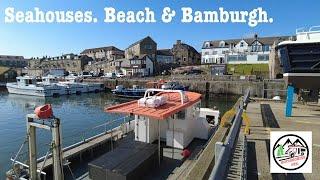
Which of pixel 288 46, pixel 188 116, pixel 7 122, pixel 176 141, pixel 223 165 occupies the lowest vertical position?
pixel 7 122

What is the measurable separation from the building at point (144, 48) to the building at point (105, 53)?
1494 centimetres

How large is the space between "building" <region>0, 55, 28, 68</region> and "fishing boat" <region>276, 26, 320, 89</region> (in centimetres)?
18695

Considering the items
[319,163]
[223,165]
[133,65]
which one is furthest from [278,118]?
[133,65]

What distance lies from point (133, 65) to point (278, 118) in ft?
260

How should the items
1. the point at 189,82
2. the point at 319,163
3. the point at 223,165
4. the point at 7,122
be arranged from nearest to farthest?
the point at 223,165, the point at 319,163, the point at 7,122, the point at 189,82

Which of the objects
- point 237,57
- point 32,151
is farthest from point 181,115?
point 237,57

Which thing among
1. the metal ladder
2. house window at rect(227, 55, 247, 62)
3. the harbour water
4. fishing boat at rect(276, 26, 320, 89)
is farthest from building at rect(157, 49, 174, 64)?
the metal ladder

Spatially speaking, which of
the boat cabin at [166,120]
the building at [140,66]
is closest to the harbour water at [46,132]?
the boat cabin at [166,120]

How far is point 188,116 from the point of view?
13422 mm

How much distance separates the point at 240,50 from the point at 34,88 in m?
60.9

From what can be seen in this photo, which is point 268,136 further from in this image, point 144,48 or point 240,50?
point 144,48

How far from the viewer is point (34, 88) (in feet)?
199

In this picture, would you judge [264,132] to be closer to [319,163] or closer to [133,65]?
[319,163]

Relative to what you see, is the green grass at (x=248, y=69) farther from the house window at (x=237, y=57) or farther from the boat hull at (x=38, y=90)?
the boat hull at (x=38, y=90)
